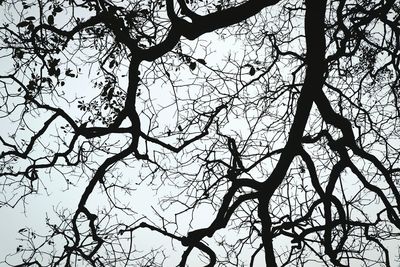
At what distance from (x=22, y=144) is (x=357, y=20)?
233 inches

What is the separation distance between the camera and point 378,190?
18.9 feet

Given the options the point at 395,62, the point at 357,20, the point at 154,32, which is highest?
the point at 357,20

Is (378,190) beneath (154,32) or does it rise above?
beneath

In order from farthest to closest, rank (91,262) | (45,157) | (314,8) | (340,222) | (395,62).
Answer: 1. (395,62)
2. (45,157)
3. (340,222)
4. (91,262)
5. (314,8)

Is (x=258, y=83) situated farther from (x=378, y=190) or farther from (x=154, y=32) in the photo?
(x=378, y=190)

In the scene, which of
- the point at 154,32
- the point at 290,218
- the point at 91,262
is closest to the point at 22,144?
the point at 91,262

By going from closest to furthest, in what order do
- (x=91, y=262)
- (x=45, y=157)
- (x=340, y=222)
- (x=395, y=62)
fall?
(x=91, y=262) → (x=340, y=222) → (x=45, y=157) → (x=395, y=62)

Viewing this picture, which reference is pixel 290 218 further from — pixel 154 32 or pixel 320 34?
pixel 154 32

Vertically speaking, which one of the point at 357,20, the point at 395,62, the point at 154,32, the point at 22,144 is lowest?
the point at 22,144

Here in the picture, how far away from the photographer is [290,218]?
6.03m

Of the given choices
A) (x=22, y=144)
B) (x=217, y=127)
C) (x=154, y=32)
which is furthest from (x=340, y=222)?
(x=22, y=144)

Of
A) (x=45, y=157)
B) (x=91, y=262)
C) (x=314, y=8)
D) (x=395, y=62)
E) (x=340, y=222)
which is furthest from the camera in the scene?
(x=395, y=62)

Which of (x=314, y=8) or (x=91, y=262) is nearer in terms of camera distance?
(x=314, y=8)

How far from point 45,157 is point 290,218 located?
158 inches
